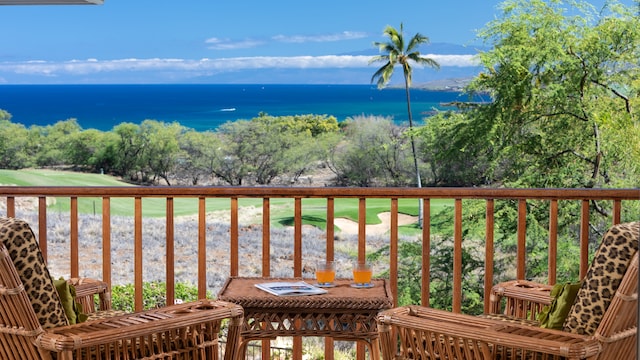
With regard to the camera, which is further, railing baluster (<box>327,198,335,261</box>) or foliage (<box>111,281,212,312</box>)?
foliage (<box>111,281,212,312</box>)

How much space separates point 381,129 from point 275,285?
16458mm

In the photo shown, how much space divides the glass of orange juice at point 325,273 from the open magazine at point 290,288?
0.05 metres

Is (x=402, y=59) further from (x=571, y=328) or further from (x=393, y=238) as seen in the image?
(x=571, y=328)

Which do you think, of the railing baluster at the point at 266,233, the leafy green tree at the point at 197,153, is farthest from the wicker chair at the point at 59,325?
the leafy green tree at the point at 197,153

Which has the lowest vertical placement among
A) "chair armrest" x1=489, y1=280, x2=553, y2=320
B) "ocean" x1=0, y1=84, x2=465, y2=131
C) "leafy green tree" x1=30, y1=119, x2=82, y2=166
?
"chair armrest" x1=489, y1=280, x2=553, y2=320

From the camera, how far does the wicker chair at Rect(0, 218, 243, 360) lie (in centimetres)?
221

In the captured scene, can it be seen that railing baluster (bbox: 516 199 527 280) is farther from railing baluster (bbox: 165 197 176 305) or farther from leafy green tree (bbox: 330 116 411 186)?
leafy green tree (bbox: 330 116 411 186)

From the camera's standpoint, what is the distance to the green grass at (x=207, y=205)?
1798 cm

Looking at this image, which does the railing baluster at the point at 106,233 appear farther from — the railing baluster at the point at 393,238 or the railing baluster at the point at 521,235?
the railing baluster at the point at 521,235

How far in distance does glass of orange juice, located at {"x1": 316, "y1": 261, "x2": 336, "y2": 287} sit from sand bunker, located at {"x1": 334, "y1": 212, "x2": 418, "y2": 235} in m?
14.5

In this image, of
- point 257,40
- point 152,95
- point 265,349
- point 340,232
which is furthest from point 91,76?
point 265,349

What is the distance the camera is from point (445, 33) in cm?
2072

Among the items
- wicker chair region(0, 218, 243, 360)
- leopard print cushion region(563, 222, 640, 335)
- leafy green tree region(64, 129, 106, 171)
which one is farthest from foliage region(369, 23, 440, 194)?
leopard print cushion region(563, 222, 640, 335)

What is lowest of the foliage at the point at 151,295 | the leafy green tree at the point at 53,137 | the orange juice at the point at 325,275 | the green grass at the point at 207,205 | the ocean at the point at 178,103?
the foliage at the point at 151,295
